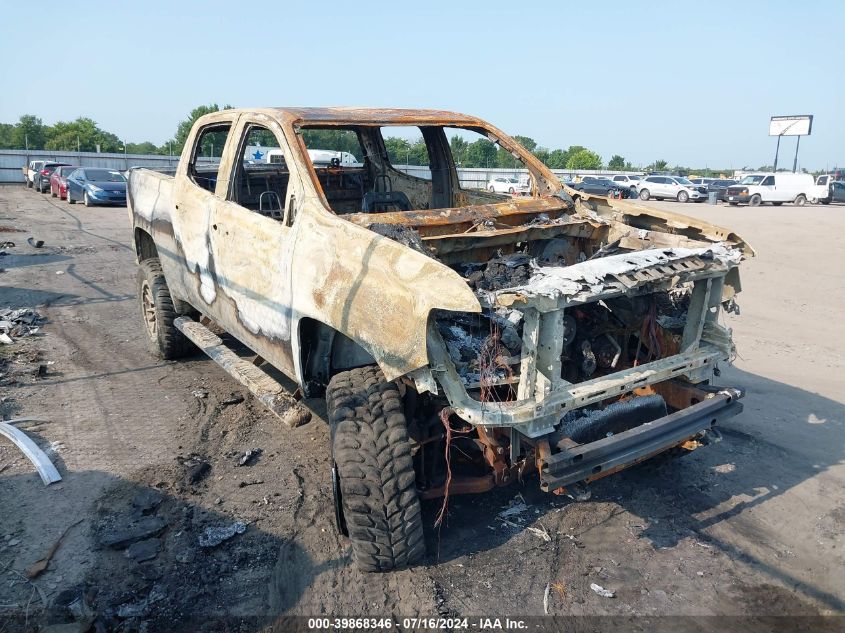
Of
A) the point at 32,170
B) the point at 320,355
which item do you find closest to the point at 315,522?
the point at 320,355

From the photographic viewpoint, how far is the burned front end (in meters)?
2.96

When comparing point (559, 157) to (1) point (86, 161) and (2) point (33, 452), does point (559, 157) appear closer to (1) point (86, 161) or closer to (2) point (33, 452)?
(1) point (86, 161)

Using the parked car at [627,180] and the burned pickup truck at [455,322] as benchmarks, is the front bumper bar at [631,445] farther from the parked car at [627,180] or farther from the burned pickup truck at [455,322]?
the parked car at [627,180]

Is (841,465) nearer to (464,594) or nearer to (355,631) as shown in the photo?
(464,594)

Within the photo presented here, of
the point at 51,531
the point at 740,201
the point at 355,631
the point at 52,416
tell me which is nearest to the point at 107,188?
the point at 52,416

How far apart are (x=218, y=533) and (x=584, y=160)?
66.1m

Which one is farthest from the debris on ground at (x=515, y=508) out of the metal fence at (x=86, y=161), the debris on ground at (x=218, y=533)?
the metal fence at (x=86, y=161)

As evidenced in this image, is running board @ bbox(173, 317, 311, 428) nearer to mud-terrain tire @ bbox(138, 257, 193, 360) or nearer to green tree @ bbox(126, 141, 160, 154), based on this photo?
mud-terrain tire @ bbox(138, 257, 193, 360)

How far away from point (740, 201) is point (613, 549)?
31.4m

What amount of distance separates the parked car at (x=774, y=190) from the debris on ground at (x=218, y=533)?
32.0 m

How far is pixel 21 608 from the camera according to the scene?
9.59 feet

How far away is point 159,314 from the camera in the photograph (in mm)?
5969

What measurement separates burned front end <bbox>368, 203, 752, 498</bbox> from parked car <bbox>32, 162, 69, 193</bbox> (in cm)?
2818

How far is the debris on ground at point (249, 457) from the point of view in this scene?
14.3 ft
